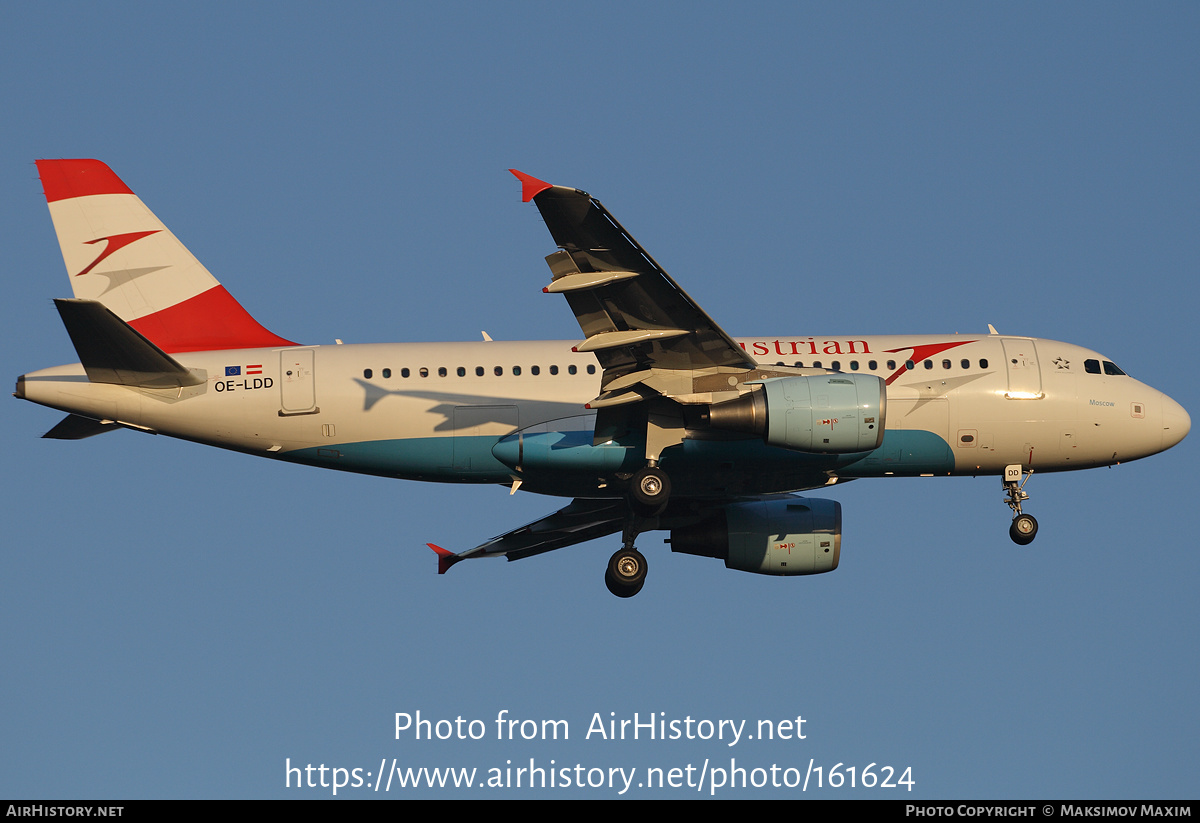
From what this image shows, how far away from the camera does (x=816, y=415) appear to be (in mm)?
31094

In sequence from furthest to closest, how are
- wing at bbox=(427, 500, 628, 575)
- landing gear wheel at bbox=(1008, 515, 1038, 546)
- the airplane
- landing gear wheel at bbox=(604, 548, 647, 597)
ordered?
1. wing at bbox=(427, 500, 628, 575)
2. landing gear wheel at bbox=(1008, 515, 1038, 546)
3. landing gear wheel at bbox=(604, 548, 647, 597)
4. the airplane

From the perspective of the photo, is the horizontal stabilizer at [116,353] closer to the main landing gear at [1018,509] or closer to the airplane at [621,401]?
the airplane at [621,401]

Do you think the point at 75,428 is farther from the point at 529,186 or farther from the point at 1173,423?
the point at 1173,423

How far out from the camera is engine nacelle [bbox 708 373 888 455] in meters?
31.1

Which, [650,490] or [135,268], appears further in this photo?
[135,268]

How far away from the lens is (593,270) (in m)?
28.8

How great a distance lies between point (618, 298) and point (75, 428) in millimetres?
14885

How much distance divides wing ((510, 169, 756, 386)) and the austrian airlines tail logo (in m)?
14.7

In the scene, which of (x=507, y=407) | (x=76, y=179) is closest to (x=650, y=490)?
(x=507, y=407)

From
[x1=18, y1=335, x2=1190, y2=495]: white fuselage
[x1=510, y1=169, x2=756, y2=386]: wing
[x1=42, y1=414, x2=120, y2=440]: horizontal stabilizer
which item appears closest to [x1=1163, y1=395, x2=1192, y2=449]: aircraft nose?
[x1=18, y1=335, x2=1190, y2=495]: white fuselage

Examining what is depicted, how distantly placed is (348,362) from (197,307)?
508 cm

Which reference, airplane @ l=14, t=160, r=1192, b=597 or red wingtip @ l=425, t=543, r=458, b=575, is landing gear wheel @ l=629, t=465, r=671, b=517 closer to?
Answer: airplane @ l=14, t=160, r=1192, b=597

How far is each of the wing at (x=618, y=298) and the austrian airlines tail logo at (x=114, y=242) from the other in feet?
48.1
